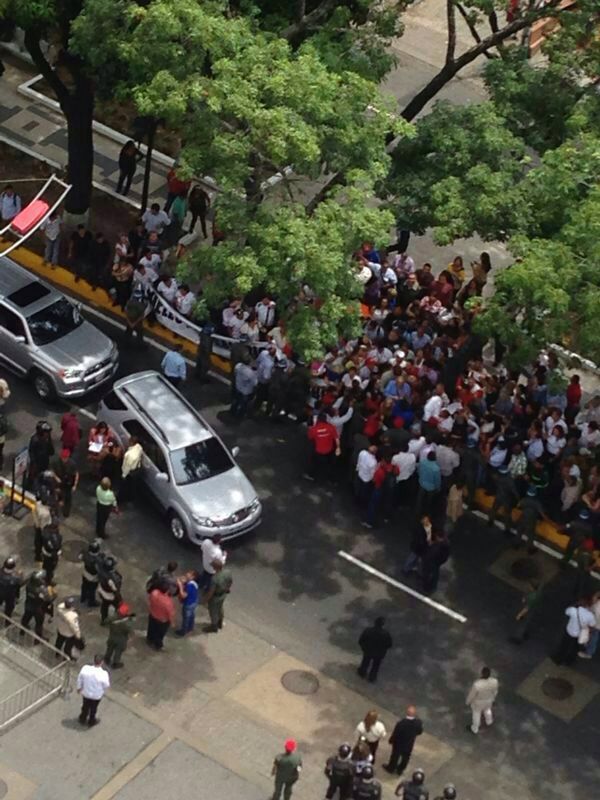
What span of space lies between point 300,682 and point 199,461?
4093 millimetres

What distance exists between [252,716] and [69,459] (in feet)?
18.0

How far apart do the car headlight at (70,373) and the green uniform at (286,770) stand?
9123 millimetres

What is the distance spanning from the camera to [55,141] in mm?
38125

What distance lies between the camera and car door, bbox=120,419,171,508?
28.3 meters

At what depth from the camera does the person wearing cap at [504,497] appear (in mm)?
28875

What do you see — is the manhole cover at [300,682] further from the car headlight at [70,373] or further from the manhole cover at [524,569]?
the car headlight at [70,373]

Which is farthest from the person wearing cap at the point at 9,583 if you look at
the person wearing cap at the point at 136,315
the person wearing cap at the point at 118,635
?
the person wearing cap at the point at 136,315

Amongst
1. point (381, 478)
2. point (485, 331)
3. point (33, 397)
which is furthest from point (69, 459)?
point (485, 331)

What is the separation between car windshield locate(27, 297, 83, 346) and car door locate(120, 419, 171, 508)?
9.72ft

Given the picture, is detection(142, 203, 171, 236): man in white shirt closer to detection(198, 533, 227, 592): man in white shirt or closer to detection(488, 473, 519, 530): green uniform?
detection(198, 533, 227, 592): man in white shirt

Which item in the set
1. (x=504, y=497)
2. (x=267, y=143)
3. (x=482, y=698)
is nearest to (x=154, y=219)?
(x=267, y=143)

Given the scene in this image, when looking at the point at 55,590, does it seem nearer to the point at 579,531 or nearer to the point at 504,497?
the point at 504,497

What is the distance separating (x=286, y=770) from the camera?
2352cm

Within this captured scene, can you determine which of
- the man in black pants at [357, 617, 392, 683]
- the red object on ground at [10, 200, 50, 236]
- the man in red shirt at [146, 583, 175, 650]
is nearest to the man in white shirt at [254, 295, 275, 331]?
the red object on ground at [10, 200, 50, 236]
